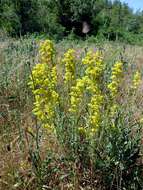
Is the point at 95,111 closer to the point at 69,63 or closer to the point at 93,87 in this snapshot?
the point at 93,87

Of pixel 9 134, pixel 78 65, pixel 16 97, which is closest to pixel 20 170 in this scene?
pixel 9 134

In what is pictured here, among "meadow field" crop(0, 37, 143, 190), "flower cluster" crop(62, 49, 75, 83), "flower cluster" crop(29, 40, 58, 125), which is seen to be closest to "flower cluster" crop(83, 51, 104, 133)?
"meadow field" crop(0, 37, 143, 190)

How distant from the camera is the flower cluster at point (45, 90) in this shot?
→ 326 centimetres

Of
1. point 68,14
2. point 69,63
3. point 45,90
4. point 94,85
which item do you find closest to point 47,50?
point 69,63

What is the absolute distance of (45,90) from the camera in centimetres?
330

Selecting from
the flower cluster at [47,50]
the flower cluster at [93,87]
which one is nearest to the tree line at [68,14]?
the flower cluster at [47,50]

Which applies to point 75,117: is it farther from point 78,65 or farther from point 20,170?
point 78,65

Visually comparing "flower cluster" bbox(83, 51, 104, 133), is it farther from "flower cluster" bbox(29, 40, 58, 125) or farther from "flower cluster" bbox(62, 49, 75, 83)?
"flower cluster" bbox(29, 40, 58, 125)

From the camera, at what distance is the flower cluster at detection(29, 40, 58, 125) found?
10.7 ft

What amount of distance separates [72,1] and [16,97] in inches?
1302

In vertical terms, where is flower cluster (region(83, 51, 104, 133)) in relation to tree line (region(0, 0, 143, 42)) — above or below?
above

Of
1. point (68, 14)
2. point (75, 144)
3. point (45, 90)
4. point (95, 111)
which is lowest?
point (68, 14)

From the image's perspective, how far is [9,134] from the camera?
3635mm

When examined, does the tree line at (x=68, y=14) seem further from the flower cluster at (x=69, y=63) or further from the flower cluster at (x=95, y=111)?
the flower cluster at (x=95, y=111)
